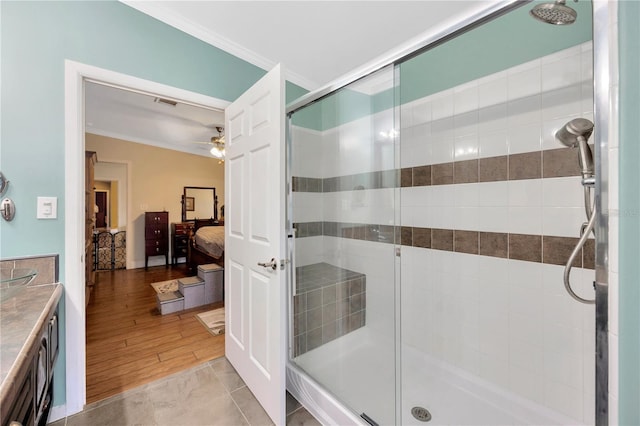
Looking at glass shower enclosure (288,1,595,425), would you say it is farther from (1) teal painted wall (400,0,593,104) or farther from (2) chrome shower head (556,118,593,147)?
(2) chrome shower head (556,118,593,147)

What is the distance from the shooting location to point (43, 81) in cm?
147

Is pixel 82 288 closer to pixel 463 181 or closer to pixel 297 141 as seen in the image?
pixel 297 141

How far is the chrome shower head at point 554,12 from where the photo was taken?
3.30ft

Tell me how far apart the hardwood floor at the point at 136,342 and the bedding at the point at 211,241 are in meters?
0.88

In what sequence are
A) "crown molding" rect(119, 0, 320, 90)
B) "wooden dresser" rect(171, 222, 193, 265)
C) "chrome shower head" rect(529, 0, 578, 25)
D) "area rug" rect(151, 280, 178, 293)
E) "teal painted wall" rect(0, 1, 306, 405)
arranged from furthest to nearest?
"wooden dresser" rect(171, 222, 193, 265) → "area rug" rect(151, 280, 178, 293) → "crown molding" rect(119, 0, 320, 90) → "teal painted wall" rect(0, 1, 306, 405) → "chrome shower head" rect(529, 0, 578, 25)

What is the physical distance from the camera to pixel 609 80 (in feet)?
1.81

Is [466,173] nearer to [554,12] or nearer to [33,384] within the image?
[554,12]

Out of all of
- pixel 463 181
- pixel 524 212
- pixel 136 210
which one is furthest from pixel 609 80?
pixel 136 210

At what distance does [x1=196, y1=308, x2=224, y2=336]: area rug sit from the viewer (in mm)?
2727

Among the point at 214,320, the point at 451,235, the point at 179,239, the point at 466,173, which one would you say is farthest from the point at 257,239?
the point at 179,239

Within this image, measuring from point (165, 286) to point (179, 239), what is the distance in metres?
1.85

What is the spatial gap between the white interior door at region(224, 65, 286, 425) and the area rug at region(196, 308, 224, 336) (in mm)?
654

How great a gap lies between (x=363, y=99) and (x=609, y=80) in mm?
1298

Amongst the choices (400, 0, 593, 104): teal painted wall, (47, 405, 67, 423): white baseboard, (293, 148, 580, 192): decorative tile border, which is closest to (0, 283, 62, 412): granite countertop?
(47, 405, 67, 423): white baseboard
